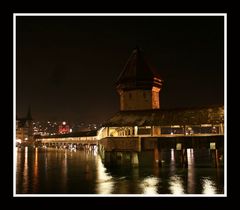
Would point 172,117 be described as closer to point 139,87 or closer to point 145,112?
point 145,112

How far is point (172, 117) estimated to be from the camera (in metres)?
27.9

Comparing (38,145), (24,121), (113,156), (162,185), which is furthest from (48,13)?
(24,121)

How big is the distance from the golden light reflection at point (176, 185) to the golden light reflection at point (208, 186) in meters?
1.31

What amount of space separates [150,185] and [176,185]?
1634 mm

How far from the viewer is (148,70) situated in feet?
124

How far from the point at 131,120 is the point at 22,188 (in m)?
11.0

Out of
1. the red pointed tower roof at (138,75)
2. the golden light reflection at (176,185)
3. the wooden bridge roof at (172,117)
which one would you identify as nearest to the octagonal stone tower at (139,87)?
the red pointed tower roof at (138,75)

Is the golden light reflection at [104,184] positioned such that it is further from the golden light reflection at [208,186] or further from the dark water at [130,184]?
the golden light reflection at [208,186]

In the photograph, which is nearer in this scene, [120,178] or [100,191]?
[100,191]

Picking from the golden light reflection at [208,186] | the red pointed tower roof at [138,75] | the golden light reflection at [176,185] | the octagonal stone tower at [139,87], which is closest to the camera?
the golden light reflection at [208,186]

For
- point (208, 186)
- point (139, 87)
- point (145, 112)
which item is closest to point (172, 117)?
point (145, 112)

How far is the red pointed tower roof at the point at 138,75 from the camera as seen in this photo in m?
36.2
